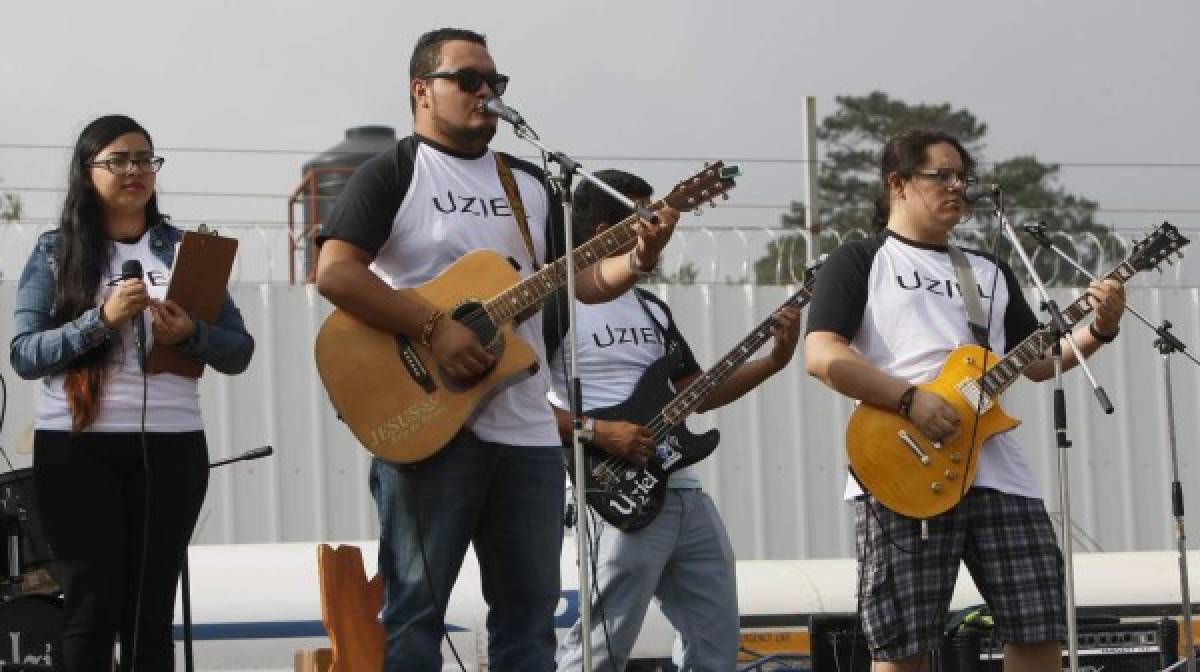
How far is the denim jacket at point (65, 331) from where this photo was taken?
17.3 ft

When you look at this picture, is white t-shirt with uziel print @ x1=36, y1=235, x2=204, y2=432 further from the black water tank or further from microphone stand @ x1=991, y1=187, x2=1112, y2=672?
the black water tank

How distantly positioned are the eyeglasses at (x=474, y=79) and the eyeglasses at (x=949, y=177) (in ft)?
4.60

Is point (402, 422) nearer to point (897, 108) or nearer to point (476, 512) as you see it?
point (476, 512)

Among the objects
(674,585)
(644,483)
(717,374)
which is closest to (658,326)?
(717,374)

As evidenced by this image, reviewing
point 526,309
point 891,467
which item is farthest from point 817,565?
point 526,309

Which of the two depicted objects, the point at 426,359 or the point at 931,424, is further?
the point at 931,424

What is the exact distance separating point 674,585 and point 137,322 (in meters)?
2.20

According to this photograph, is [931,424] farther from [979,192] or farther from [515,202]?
[515,202]

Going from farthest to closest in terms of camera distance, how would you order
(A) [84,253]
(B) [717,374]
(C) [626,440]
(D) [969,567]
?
(B) [717,374] → (C) [626,440] → (D) [969,567] → (A) [84,253]

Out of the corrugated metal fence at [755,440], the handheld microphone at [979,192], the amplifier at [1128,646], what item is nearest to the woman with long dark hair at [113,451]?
the handheld microphone at [979,192]

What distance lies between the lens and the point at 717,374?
680 centimetres

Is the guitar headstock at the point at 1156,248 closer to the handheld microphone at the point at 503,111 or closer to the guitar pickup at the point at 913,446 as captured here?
the guitar pickup at the point at 913,446

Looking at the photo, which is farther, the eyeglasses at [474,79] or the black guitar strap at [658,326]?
the black guitar strap at [658,326]

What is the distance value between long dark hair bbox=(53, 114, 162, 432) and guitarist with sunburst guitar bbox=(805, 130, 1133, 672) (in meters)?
2.05
